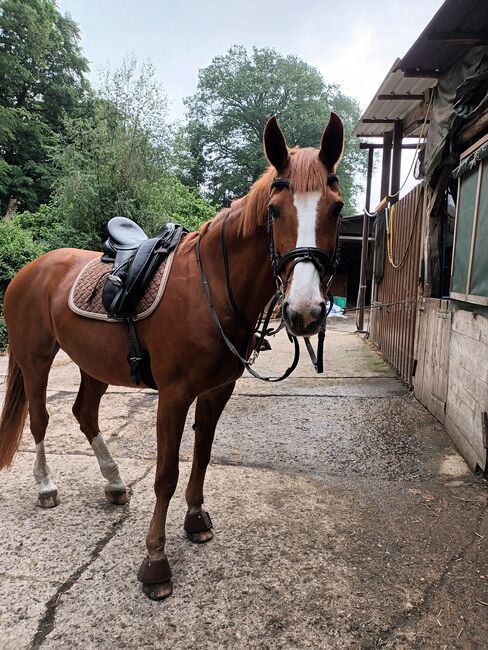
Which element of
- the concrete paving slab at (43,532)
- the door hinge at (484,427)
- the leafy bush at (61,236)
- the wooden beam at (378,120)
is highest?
the wooden beam at (378,120)

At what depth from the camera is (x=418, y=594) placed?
6.06ft

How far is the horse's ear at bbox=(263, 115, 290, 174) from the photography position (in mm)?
1554

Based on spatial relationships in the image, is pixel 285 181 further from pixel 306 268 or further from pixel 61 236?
pixel 61 236

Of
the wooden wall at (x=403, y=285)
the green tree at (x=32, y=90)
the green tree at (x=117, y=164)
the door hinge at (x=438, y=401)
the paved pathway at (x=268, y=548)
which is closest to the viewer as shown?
the paved pathway at (x=268, y=548)

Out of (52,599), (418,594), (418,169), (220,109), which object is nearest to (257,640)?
(418,594)

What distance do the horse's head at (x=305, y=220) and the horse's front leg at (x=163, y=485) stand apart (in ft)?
2.60

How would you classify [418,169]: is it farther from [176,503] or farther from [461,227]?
[176,503]

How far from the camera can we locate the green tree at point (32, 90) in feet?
63.5

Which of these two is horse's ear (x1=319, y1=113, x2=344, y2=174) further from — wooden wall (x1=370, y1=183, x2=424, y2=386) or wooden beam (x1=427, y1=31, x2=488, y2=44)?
wooden wall (x1=370, y1=183, x2=424, y2=386)

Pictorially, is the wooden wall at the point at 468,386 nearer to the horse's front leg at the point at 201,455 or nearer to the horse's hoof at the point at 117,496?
the horse's front leg at the point at 201,455

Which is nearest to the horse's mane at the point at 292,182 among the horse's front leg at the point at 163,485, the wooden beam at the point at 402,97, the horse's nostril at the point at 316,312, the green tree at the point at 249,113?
the horse's nostril at the point at 316,312

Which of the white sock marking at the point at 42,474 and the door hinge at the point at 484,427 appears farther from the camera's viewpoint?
the door hinge at the point at 484,427

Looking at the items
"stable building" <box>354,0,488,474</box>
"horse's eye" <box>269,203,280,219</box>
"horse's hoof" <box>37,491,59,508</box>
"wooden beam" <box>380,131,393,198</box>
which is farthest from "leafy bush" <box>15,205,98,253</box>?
"horse's eye" <box>269,203,280,219</box>

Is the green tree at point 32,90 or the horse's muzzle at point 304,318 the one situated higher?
the green tree at point 32,90
